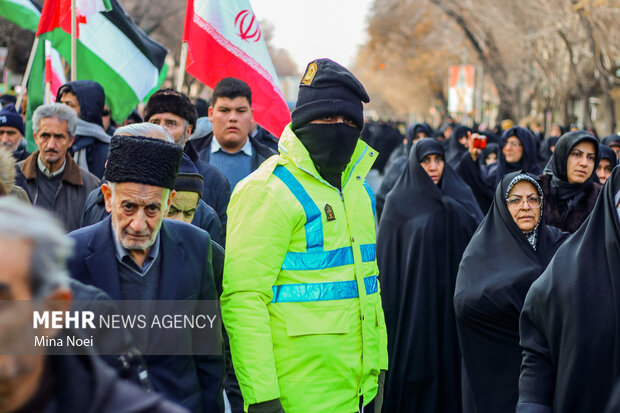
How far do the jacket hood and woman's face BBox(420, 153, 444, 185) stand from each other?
2568mm

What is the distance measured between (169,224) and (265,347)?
0.57 m

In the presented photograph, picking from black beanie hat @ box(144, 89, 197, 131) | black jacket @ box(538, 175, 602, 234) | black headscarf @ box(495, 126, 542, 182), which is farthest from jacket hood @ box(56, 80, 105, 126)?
black headscarf @ box(495, 126, 542, 182)

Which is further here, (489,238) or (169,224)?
(489,238)

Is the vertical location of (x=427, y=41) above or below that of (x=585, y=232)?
above

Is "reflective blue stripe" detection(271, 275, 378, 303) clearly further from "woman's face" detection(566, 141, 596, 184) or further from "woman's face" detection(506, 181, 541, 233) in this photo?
"woman's face" detection(566, 141, 596, 184)

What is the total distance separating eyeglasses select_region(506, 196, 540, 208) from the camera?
17.8 feet

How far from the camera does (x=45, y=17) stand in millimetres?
8086

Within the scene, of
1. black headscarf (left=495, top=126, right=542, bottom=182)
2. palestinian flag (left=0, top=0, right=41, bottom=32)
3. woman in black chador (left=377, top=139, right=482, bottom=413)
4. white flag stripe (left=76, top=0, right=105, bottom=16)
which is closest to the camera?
woman in black chador (left=377, top=139, right=482, bottom=413)

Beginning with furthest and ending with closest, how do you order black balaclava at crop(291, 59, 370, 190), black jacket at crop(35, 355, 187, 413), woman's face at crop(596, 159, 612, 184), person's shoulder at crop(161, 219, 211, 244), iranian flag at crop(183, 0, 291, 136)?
woman's face at crop(596, 159, 612, 184), iranian flag at crop(183, 0, 291, 136), black balaclava at crop(291, 59, 370, 190), person's shoulder at crop(161, 219, 211, 244), black jacket at crop(35, 355, 187, 413)

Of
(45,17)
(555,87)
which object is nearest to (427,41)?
(555,87)

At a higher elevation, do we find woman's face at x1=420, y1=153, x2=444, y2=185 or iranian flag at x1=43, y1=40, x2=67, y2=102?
iranian flag at x1=43, y1=40, x2=67, y2=102

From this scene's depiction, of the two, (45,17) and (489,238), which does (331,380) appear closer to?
(489,238)

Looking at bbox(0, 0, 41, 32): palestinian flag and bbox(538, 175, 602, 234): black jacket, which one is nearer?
bbox(538, 175, 602, 234): black jacket

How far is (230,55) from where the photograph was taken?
743 cm
